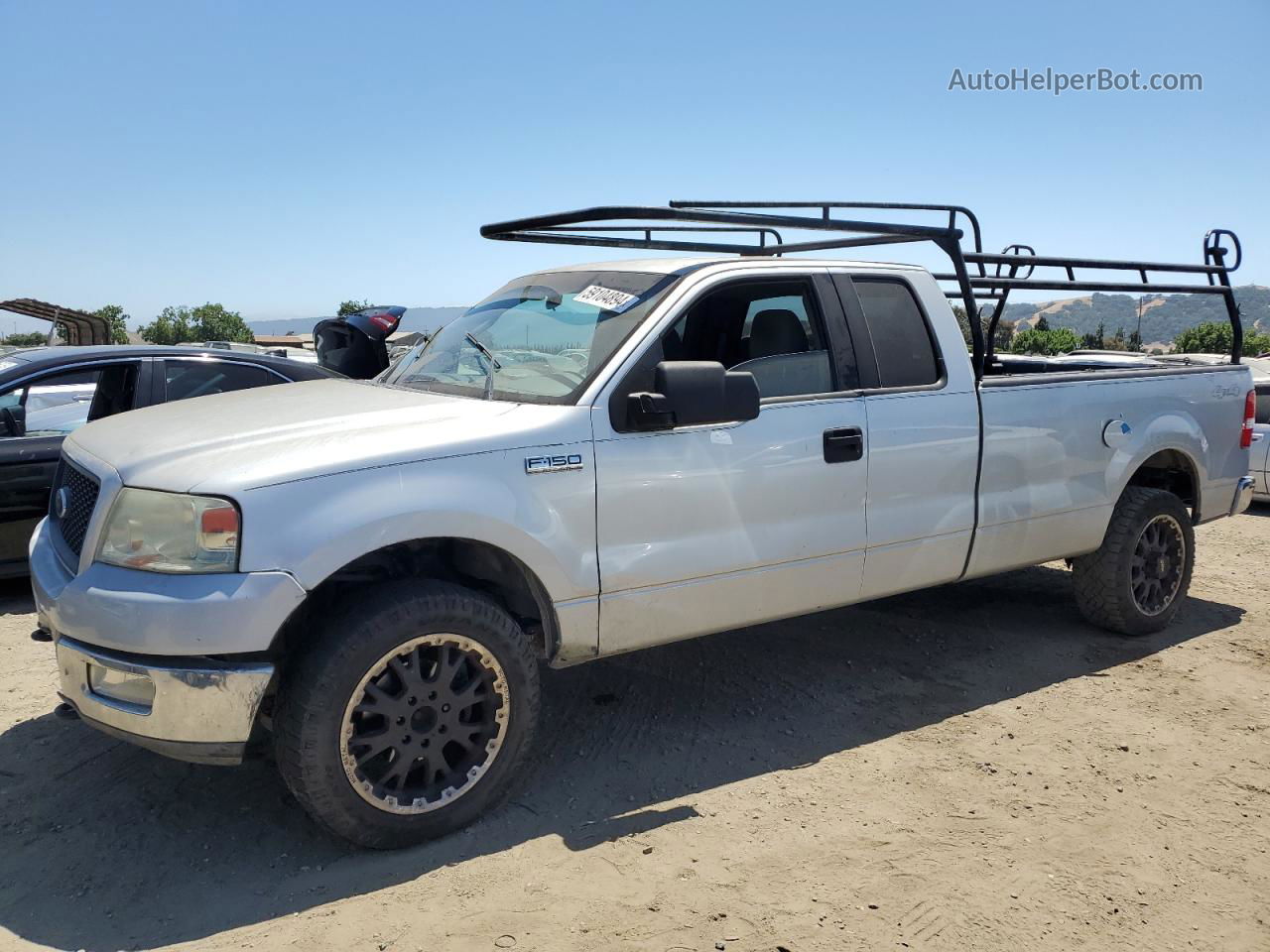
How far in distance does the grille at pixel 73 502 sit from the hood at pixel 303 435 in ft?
0.35

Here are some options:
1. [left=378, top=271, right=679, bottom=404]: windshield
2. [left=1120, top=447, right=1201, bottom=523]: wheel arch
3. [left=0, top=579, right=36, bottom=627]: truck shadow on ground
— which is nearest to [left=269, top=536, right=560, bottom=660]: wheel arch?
[left=378, top=271, right=679, bottom=404]: windshield

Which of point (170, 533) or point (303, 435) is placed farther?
point (303, 435)

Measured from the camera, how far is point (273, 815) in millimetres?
3662

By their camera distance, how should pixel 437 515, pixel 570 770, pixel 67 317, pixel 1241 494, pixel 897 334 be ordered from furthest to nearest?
pixel 67 317 < pixel 1241 494 < pixel 897 334 < pixel 570 770 < pixel 437 515

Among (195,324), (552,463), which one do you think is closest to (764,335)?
(552,463)

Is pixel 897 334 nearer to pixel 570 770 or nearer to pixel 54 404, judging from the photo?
pixel 570 770

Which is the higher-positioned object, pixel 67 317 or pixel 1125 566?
pixel 67 317

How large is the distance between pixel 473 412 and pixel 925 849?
2.22 m

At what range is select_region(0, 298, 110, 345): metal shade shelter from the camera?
1841 cm

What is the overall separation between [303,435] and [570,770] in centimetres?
171

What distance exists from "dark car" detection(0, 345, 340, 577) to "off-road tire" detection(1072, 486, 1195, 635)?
16.4 ft

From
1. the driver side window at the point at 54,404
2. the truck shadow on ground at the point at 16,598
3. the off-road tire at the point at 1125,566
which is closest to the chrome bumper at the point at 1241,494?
the off-road tire at the point at 1125,566

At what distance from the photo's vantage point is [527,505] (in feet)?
11.5

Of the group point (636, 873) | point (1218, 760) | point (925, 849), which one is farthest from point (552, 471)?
point (1218, 760)
